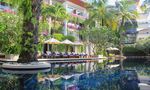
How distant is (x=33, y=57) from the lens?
16594mm

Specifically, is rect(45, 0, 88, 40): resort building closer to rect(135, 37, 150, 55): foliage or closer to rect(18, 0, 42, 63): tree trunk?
rect(135, 37, 150, 55): foliage

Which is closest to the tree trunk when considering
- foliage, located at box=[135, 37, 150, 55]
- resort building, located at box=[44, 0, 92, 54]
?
resort building, located at box=[44, 0, 92, 54]

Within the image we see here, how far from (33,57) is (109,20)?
28417 mm

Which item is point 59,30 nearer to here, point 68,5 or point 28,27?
point 68,5

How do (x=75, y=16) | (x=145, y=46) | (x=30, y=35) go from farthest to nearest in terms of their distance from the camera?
(x=145, y=46)
(x=75, y=16)
(x=30, y=35)

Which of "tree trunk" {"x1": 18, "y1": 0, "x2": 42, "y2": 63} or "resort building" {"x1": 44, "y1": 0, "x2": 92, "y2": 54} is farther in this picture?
"resort building" {"x1": 44, "y1": 0, "x2": 92, "y2": 54}

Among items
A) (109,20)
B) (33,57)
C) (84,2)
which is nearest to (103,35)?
(109,20)

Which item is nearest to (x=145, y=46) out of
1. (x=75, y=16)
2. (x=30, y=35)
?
(x=75, y=16)

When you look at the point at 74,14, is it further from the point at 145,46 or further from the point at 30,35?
the point at 30,35

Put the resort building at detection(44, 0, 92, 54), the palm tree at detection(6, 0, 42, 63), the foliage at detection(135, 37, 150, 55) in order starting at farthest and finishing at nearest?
the foliage at detection(135, 37, 150, 55) → the resort building at detection(44, 0, 92, 54) → the palm tree at detection(6, 0, 42, 63)

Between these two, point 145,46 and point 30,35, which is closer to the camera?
point 30,35

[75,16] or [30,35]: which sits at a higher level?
[75,16]

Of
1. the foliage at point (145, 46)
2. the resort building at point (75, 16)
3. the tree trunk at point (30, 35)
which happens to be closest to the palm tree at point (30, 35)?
the tree trunk at point (30, 35)

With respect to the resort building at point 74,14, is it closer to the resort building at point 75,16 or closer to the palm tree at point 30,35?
the resort building at point 75,16
